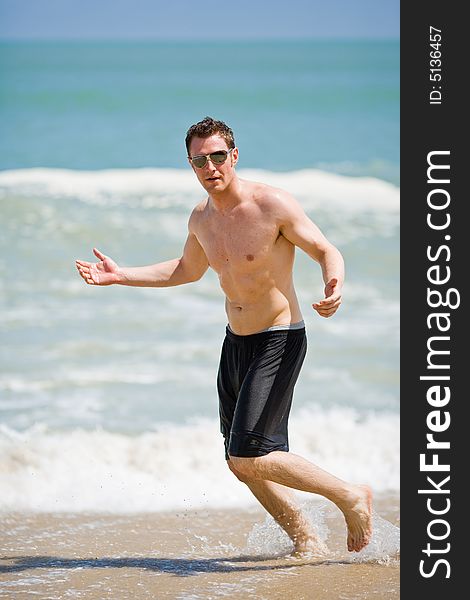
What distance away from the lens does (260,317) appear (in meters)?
4.51

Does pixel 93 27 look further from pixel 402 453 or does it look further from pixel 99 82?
pixel 402 453

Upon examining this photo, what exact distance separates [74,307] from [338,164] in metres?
8.31

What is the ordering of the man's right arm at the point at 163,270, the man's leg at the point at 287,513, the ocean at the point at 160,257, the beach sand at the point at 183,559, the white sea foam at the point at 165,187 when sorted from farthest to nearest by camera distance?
the white sea foam at the point at 165,187 < the ocean at the point at 160,257 < the man's right arm at the point at 163,270 < the man's leg at the point at 287,513 < the beach sand at the point at 183,559

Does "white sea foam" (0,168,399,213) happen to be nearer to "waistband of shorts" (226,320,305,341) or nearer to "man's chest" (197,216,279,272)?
"man's chest" (197,216,279,272)

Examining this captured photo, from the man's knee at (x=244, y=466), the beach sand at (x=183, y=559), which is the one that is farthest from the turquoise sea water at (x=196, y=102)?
the man's knee at (x=244, y=466)

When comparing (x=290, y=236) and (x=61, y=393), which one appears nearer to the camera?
(x=290, y=236)

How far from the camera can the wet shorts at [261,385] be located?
4.37 meters

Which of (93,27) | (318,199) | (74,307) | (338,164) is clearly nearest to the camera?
(74,307)

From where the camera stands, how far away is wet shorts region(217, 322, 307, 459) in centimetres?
437

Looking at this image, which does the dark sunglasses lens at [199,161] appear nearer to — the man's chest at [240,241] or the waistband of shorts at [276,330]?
the man's chest at [240,241]

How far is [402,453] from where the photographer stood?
15.5 feet

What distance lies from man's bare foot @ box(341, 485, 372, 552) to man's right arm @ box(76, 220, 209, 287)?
1242mm


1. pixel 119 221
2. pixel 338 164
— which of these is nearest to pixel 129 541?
pixel 119 221

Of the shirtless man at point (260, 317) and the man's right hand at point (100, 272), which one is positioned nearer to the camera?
the shirtless man at point (260, 317)
